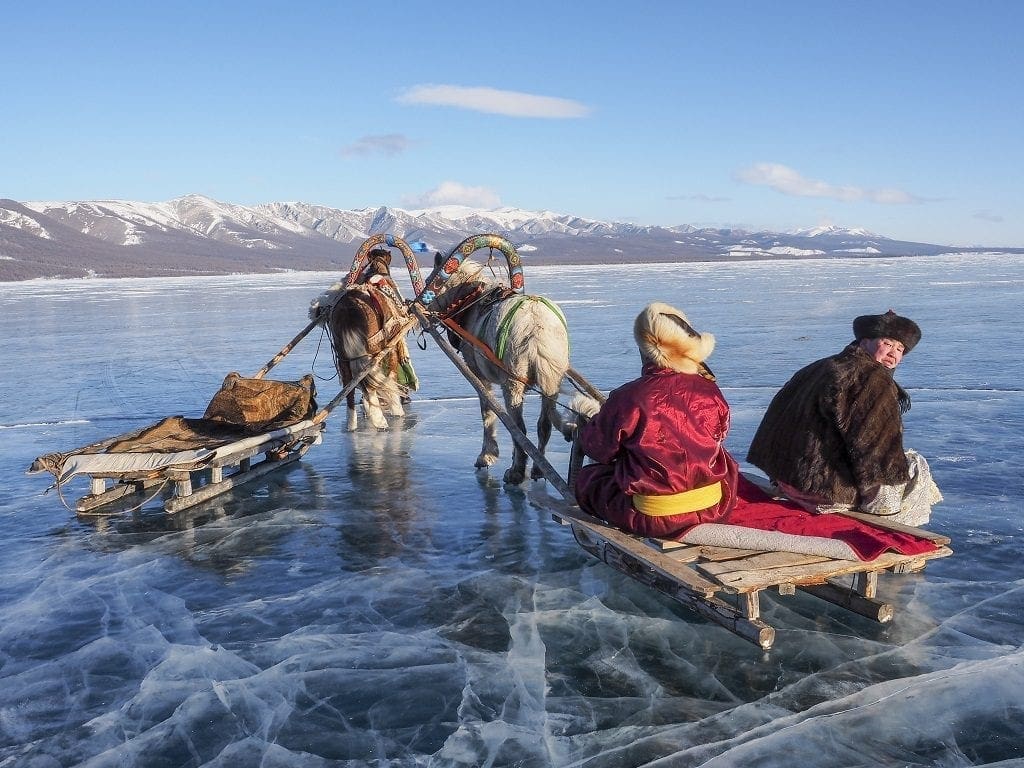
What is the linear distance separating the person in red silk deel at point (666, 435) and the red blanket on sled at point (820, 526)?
0.28 m

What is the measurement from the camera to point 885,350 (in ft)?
15.7

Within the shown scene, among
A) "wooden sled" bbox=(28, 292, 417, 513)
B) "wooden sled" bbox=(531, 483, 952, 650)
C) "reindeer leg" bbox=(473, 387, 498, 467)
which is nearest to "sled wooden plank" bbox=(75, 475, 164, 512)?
"wooden sled" bbox=(28, 292, 417, 513)

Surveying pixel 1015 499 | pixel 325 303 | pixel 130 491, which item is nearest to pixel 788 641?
pixel 1015 499

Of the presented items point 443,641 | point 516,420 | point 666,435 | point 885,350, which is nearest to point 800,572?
point 666,435

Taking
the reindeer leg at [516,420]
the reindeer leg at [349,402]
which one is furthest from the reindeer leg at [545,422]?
the reindeer leg at [349,402]

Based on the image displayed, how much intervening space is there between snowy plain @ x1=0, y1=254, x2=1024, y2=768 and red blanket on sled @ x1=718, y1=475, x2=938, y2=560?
58 centimetres

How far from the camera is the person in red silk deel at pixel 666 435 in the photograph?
4.36 m

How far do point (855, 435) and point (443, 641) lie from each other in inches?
97.2

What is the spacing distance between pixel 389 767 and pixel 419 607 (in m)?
1.54

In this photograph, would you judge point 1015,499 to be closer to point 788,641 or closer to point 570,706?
point 788,641

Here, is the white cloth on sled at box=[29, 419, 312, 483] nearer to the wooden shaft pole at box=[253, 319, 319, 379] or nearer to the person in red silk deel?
the wooden shaft pole at box=[253, 319, 319, 379]

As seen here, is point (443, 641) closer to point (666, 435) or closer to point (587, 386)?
point (666, 435)

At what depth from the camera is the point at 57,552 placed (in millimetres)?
6262

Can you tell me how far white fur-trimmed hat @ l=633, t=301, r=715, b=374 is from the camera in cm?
442
